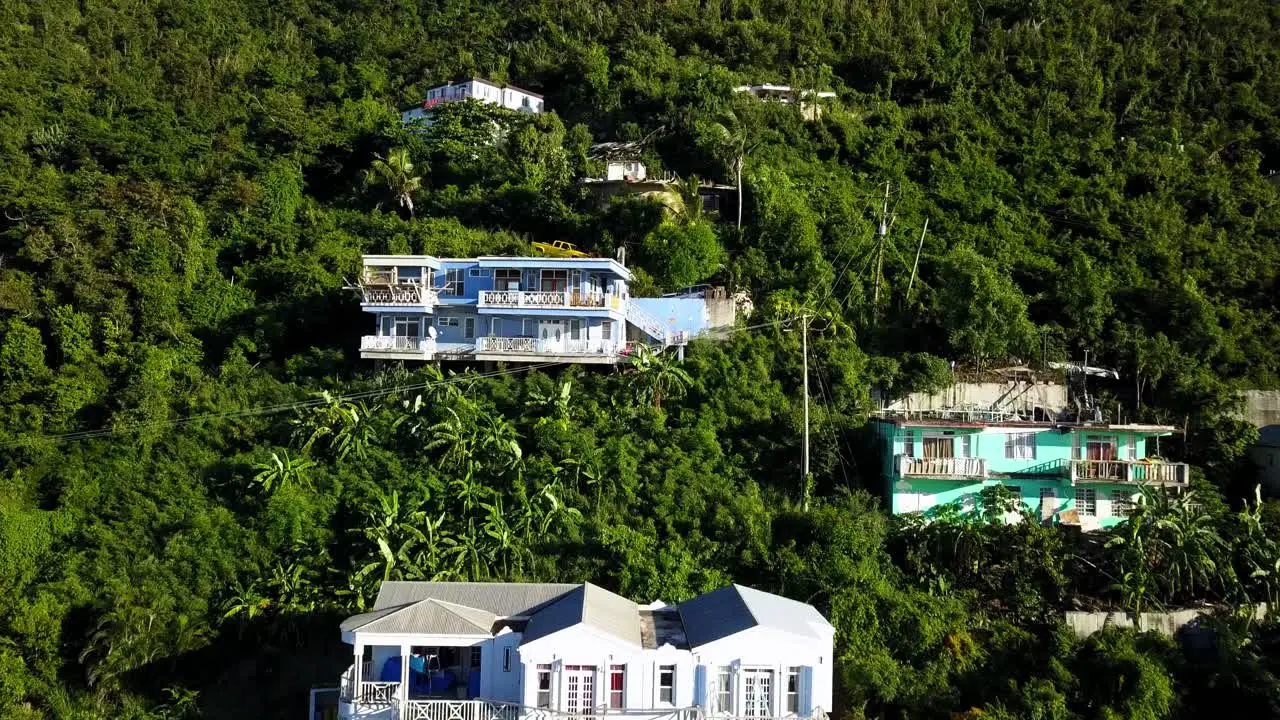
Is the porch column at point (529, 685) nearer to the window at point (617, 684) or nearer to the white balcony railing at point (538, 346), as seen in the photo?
the window at point (617, 684)

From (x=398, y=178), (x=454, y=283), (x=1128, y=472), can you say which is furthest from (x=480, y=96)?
(x=1128, y=472)

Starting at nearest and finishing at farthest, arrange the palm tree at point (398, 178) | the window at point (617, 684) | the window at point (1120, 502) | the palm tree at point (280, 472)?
the window at point (617, 684) → the palm tree at point (280, 472) → the window at point (1120, 502) → the palm tree at point (398, 178)

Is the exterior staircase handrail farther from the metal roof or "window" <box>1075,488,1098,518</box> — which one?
the metal roof

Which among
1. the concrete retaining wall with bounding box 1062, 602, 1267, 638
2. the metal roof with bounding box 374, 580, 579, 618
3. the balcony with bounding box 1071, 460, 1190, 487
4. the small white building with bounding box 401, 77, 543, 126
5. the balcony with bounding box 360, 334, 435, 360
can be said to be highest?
the small white building with bounding box 401, 77, 543, 126

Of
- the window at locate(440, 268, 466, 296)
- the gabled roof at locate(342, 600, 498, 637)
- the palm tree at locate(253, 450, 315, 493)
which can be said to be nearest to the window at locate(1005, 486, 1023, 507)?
the gabled roof at locate(342, 600, 498, 637)

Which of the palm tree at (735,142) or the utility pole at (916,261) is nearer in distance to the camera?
the utility pole at (916,261)

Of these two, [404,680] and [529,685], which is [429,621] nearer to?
[404,680]

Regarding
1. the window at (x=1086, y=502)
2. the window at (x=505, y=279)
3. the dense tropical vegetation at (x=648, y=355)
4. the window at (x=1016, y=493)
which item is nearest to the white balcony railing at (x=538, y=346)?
the dense tropical vegetation at (x=648, y=355)
